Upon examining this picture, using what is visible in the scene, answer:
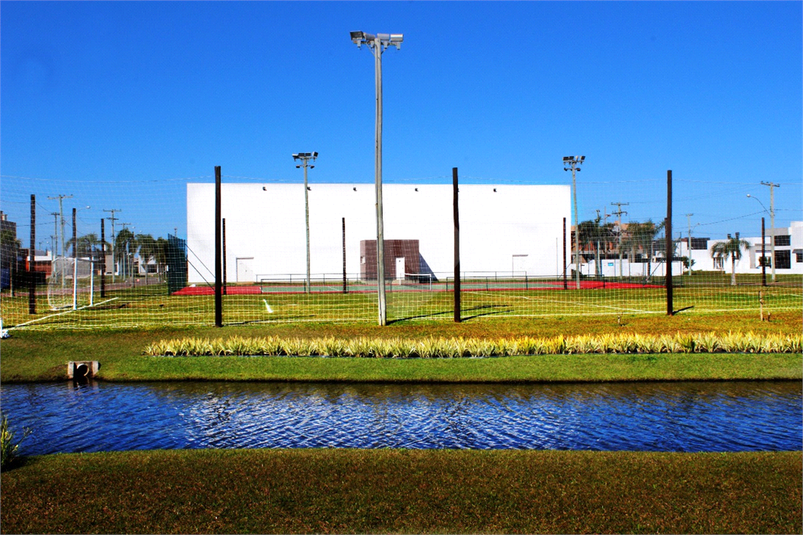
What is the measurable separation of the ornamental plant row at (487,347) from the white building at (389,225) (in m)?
31.8

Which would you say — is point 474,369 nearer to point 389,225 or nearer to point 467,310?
point 467,310

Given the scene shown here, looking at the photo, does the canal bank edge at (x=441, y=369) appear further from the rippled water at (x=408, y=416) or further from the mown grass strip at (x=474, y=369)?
the rippled water at (x=408, y=416)

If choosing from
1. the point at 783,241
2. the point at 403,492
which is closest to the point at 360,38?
the point at 403,492

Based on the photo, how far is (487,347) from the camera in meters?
13.3

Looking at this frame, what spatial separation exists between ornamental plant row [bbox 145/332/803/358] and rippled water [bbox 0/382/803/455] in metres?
2.08

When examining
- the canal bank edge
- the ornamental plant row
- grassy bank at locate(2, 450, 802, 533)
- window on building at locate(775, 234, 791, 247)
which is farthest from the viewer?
window on building at locate(775, 234, 791, 247)

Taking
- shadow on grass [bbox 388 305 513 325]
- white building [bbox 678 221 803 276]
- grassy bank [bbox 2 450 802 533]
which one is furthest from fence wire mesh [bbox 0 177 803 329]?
white building [bbox 678 221 803 276]

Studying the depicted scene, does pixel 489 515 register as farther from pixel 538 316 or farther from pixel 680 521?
pixel 538 316

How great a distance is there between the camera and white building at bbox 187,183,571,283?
48.1 m

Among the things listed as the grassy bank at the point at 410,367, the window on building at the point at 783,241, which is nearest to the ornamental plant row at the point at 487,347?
the grassy bank at the point at 410,367

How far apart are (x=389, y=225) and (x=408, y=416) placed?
42.5 m

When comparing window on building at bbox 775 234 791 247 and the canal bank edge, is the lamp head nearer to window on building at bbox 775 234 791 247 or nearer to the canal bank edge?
the canal bank edge

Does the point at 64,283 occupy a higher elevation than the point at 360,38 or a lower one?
lower

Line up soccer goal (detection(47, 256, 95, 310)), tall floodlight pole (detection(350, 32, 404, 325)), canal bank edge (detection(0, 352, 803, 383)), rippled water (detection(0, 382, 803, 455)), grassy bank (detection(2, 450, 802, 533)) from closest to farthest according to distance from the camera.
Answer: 1. grassy bank (detection(2, 450, 802, 533))
2. rippled water (detection(0, 382, 803, 455))
3. canal bank edge (detection(0, 352, 803, 383))
4. tall floodlight pole (detection(350, 32, 404, 325))
5. soccer goal (detection(47, 256, 95, 310))
